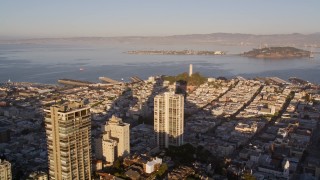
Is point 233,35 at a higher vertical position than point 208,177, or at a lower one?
higher

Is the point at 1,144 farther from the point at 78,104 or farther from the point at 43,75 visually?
the point at 43,75

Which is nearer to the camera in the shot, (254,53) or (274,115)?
(274,115)

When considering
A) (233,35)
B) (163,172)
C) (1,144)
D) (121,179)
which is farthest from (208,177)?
(233,35)

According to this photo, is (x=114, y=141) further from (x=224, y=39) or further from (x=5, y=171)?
(x=224, y=39)

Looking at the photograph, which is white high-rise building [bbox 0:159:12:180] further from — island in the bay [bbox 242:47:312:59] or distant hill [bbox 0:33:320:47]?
distant hill [bbox 0:33:320:47]

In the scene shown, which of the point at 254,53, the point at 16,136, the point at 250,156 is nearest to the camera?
the point at 250,156

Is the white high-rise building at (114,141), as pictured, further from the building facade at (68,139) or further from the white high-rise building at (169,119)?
the building facade at (68,139)

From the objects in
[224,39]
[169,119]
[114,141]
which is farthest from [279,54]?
[224,39]

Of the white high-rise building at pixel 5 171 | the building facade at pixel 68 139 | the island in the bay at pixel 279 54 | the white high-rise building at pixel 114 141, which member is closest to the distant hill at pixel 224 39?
the island in the bay at pixel 279 54
